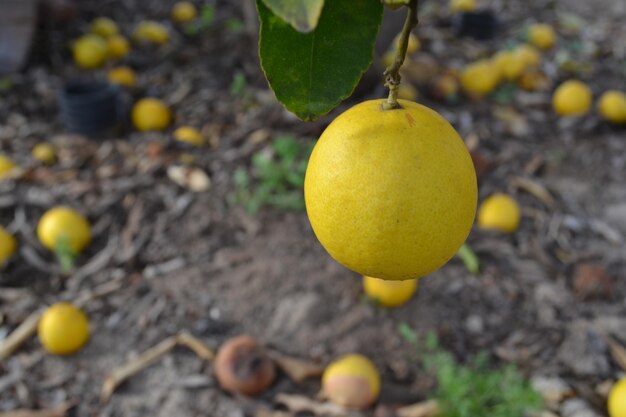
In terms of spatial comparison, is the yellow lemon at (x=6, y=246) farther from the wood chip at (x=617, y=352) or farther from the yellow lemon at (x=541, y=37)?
the yellow lemon at (x=541, y=37)

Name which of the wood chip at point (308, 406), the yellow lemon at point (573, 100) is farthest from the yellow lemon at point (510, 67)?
the wood chip at point (308, 406)

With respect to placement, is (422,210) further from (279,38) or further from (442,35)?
(442,35)

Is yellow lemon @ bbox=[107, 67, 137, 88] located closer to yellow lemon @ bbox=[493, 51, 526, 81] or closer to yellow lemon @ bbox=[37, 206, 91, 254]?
Answer: yellow lemon @ bbox=[37, 206, 91, 254]

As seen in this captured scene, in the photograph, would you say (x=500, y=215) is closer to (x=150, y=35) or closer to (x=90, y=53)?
(x=90, y=53)

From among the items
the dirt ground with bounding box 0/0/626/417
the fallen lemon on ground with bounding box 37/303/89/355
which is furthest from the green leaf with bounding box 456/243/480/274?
the fallen lemon on ground with bounding box 37/303/89/355

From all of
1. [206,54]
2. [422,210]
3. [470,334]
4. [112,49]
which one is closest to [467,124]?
[470,334]

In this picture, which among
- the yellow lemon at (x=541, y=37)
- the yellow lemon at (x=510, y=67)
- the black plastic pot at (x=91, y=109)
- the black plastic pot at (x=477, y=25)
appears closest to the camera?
the black plastic pot at (x=91, y=109)
